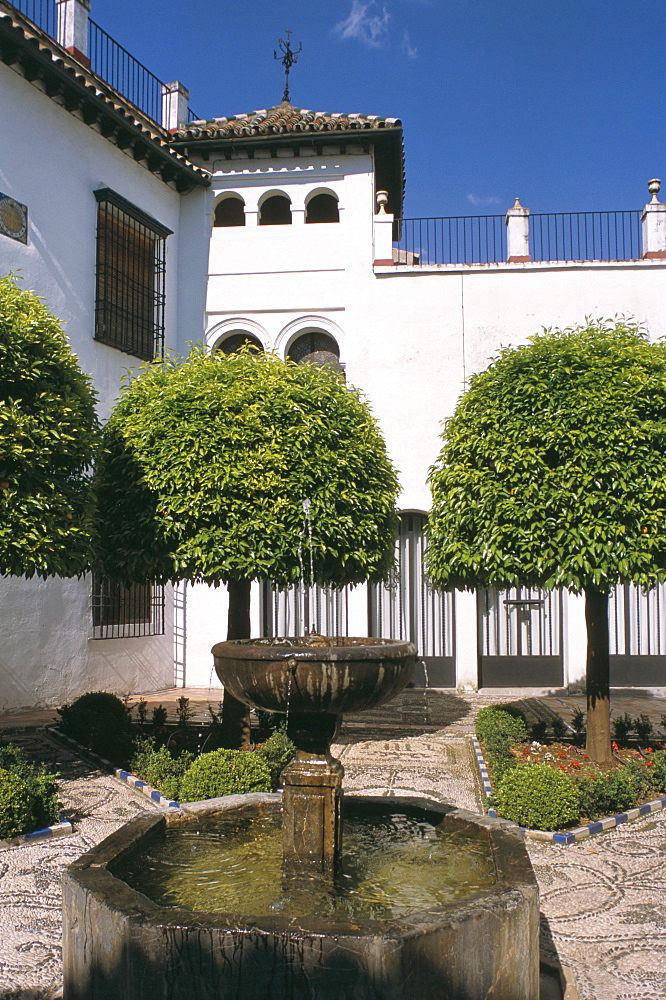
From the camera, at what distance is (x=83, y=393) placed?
306 inches

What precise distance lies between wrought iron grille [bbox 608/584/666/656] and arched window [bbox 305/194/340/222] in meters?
8.28

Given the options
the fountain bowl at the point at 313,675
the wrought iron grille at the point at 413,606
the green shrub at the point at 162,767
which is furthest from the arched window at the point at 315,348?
the fountain bowl at the point at 313,675

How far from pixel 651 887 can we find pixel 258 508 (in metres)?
4.26

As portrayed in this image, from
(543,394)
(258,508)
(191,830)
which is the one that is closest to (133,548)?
(258,508)

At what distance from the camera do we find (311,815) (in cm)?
428

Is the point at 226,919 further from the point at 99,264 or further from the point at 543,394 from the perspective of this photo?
the point at 99,264

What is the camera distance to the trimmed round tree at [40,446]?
6906 millimetres

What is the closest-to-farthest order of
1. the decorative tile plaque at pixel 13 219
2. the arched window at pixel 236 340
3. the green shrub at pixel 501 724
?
1. the green shrub at pixel 501 724
2. the decorative tile plaque at pixel 13 219
3. the arched window at pixel 236 340

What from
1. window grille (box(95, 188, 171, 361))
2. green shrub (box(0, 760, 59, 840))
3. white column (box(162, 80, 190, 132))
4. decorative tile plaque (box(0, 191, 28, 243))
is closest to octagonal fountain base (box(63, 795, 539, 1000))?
green shrub (box(0, 760, 59, 840))

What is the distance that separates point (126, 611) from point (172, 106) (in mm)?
9298

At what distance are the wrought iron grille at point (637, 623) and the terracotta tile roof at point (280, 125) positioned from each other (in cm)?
896

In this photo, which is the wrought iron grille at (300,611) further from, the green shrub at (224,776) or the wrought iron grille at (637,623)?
the green shrub at (224,776)

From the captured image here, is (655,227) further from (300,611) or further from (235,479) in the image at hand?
(235,479)

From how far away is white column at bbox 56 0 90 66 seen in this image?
13.3m
